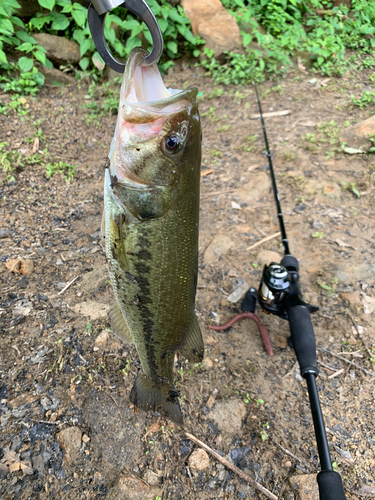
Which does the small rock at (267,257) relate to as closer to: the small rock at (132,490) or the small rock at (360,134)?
the small rock at (132,490)

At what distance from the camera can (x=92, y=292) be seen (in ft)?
9.43

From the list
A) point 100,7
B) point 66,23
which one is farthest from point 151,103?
point 66,23

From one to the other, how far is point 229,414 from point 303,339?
790 millimetres

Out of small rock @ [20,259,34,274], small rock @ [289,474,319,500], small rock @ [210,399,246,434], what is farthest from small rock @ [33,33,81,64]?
small rock @ [289,474,319,500]

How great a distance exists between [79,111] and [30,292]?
353 centimetres

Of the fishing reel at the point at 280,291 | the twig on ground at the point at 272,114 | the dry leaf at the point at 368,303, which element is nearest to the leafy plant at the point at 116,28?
the twig on ground at the point at 272,114

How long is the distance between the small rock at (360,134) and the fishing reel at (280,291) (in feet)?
10.3

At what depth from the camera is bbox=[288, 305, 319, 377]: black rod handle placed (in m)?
2.02

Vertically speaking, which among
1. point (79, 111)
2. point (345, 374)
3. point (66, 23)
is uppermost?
point (66, 23)

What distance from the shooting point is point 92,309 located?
273 centimetres

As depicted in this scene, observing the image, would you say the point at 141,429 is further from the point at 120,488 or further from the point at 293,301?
the point at 293,301

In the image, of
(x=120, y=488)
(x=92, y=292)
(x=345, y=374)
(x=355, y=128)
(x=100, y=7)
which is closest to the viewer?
(x=100, y=7)

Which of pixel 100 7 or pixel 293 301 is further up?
pixel 100 7

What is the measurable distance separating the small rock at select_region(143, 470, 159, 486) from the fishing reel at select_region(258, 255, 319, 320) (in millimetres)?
1393
